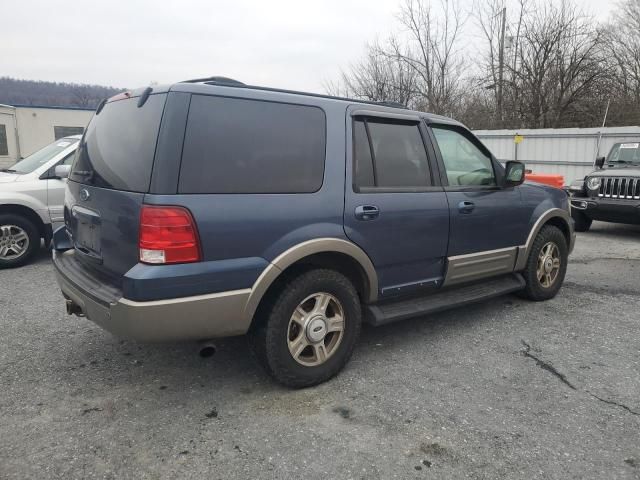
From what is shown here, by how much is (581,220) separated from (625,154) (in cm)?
143

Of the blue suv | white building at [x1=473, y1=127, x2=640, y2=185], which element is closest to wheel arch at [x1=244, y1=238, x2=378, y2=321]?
the blue suv

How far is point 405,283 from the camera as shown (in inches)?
146

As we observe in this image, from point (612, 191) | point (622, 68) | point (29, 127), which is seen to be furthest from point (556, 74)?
point (29, 127)

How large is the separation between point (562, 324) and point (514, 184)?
130 cm

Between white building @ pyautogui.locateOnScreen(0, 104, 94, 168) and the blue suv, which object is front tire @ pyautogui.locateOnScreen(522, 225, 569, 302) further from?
white building @ pyautogui.locateOnScreen(0, 104, 94, 168)

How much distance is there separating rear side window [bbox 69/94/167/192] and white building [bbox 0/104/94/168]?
88.4 feet

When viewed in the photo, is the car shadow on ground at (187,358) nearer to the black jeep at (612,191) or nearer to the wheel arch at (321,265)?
the wheel arch at (321,265)

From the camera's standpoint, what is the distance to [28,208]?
6434 millimetres

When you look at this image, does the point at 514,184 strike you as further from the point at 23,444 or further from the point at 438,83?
the point at 438,83

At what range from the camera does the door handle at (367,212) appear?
3332 mm

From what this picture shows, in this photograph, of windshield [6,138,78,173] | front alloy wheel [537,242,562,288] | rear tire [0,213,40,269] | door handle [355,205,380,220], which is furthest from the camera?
windshield [6,138,78,173]

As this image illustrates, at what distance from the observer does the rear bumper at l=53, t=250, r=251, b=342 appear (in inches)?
104

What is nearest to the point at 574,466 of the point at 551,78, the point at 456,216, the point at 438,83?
the point at 456,216

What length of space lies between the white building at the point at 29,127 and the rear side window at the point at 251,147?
2766 cm
